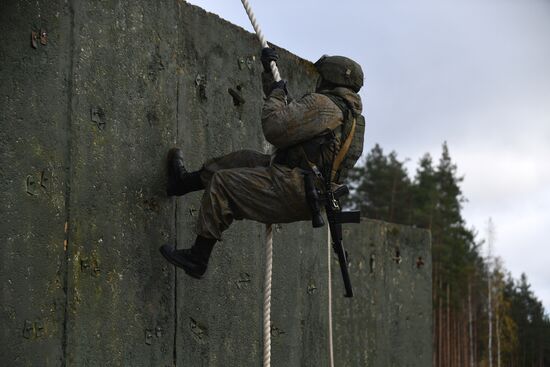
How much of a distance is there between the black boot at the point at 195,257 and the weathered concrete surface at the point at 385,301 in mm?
3034

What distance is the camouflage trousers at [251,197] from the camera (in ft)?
16.1

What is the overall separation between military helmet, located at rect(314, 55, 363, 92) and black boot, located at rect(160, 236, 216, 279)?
116 cm

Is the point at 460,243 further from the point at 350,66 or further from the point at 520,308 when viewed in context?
the point at 350,66

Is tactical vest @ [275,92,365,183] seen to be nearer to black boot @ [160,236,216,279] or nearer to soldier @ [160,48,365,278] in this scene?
soldier @ [160,48,365,278]

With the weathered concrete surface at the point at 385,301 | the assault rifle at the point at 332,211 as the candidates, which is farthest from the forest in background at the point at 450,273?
the assault rifle at the point at 332,211

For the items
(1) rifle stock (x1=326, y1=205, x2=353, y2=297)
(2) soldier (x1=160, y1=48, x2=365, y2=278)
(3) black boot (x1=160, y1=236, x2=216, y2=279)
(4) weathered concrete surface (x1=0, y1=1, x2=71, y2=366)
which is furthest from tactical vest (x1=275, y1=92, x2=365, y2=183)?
(4) weathered concrete surface (x1=0, y1=1, x2=71, y2=366)

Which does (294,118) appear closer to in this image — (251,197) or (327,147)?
(327,147)

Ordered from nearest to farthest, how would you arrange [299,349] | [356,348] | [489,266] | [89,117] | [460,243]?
[89,117], [299,349], [356,348], [460,243], [489,266]

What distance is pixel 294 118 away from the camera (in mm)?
4941

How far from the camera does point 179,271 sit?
18.2ft

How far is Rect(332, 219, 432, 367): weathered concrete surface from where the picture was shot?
326 inches

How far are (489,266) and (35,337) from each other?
113 feet

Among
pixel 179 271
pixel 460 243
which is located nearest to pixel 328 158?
pixel 179 271

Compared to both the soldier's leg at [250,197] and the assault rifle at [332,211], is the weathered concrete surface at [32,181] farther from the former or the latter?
the assault rifle at [332,211]
